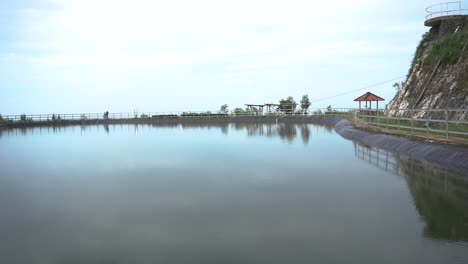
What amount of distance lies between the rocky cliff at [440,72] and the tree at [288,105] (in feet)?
62.0

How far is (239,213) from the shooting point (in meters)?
7.60

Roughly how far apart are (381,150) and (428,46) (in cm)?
1629

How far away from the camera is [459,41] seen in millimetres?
23109

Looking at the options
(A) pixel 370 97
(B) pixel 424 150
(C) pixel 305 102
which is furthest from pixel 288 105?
(B) pixel 424 150

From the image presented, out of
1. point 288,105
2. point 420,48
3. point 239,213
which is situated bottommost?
point 239,213

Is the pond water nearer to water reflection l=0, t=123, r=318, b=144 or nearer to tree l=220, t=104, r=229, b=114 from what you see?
water reflection l=0, t=123, r=318, b=144

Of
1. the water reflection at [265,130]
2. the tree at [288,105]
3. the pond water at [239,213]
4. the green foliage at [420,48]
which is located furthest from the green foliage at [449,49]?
the tree at [288,105]

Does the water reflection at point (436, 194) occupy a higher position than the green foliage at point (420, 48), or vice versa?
the green foliage at point (420, 48)

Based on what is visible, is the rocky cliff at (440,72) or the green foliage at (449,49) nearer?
the rocky cliff at (440,72)

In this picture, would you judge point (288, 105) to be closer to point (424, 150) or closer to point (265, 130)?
point (265, 130)

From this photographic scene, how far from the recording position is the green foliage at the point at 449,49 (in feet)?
72.5

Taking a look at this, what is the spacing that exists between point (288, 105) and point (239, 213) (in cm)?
4250

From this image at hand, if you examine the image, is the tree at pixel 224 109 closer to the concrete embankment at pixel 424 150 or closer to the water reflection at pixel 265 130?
the water reflection at pixel 265 130

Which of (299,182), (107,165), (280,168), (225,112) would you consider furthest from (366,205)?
(225,112)
